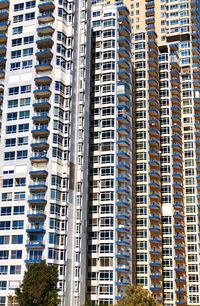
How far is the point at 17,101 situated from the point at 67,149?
12.1 metres

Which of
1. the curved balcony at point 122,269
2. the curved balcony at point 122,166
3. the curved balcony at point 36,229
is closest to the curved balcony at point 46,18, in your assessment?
the curved balcony at point 122,166

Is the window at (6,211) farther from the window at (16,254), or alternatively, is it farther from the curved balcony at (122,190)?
the curved balcony at (122,190)

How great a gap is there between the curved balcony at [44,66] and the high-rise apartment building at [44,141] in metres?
A: 0.17

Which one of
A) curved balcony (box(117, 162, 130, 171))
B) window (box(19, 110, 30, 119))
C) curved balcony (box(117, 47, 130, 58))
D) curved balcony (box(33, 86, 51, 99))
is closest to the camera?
curved balcony (box(33, 86, 51, 99))

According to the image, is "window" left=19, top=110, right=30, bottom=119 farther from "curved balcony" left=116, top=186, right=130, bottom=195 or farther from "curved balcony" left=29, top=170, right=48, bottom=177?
"curved balcony" left=116, top=186, right=130, bottom=195

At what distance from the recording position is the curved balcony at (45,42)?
9538 centimetres

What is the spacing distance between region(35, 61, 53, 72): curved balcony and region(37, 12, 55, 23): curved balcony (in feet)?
26.6

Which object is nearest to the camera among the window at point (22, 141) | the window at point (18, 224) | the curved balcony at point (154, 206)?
the window at point (18, 224)

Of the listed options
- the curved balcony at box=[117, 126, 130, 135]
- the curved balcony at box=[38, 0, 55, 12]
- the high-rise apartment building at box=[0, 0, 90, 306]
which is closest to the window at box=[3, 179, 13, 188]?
the high-rise apartment building at box=[0, 0, 90, 306]

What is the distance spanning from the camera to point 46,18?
319 feet

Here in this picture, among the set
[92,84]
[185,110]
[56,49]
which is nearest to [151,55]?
[185,110]

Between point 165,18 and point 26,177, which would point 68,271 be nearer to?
point 26,177

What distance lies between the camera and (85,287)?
93062 millimetres

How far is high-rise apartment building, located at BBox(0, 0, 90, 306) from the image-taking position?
86.8 meters
